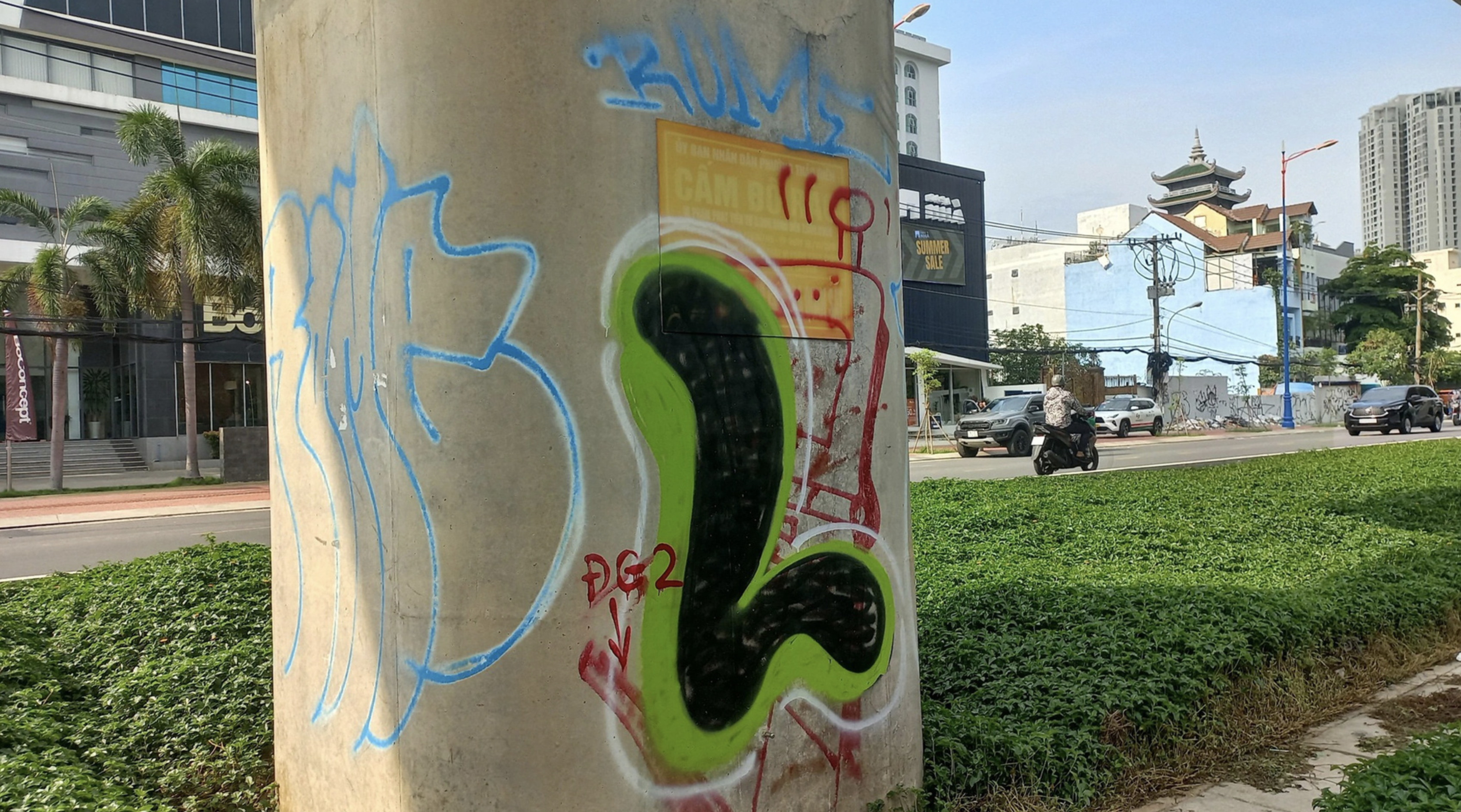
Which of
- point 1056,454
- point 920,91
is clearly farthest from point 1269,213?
point 1056,454

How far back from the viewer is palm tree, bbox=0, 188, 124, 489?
2436 centimetres

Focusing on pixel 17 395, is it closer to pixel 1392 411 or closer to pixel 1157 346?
pixel 1392 411

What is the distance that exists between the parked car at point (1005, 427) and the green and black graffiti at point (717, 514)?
23277mm

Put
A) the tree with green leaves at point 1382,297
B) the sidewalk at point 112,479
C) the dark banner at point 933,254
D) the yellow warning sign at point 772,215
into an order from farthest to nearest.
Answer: the tree with green leaves at point 1382,297
the dark banner at point 933,254
the sidewalk at point 112,479
the yellow warning sign at point 772,215

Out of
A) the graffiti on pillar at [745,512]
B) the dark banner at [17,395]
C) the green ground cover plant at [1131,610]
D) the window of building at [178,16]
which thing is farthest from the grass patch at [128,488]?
the graffiti on pillar at [745,512]

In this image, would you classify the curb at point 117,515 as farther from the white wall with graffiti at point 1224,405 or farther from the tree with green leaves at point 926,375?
the white wall with graffiti at point 1224,405

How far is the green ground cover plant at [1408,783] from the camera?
9.65 ft

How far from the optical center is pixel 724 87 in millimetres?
3201

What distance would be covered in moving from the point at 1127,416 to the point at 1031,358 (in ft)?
65.0

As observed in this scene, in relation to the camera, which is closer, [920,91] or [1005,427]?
[1005,427]

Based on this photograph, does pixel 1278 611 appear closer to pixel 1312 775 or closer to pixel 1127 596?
pixel 1127 596

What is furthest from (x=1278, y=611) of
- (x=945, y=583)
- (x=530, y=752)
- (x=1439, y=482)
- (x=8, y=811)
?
(x=1439, y=482)

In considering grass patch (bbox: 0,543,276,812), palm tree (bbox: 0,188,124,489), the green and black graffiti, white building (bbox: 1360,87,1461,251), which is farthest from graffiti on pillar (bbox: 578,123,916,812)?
white building (bbox: 1360,87,1461,251)

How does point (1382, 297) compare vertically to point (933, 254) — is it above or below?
below
